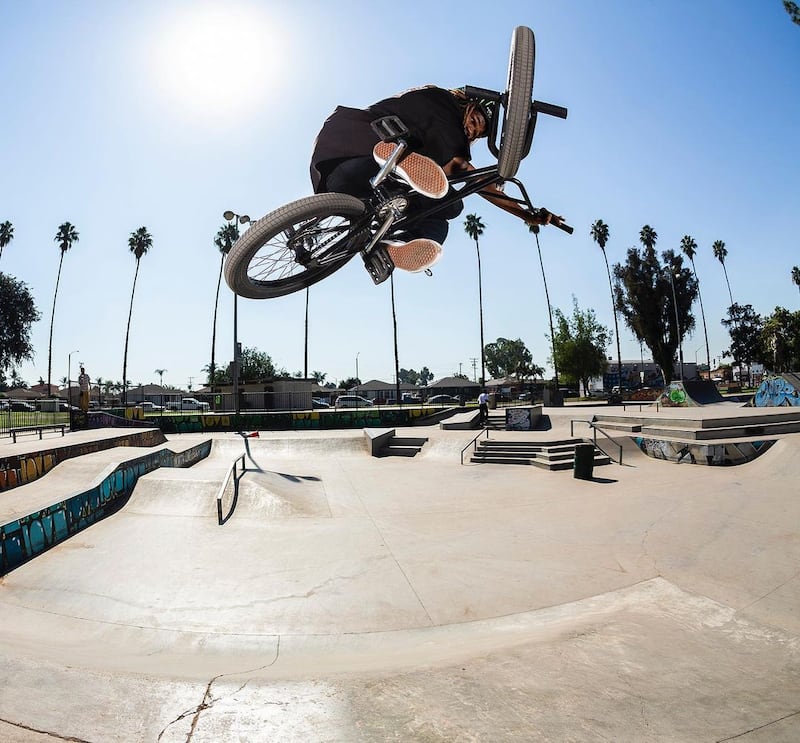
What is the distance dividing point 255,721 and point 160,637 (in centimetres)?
249

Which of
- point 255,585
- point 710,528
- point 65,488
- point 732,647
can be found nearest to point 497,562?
point 732,647

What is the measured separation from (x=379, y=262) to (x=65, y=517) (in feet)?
57.0

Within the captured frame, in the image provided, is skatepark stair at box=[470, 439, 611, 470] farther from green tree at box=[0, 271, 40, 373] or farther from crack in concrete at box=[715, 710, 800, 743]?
green tree at box=[0, 271, 40, 373]

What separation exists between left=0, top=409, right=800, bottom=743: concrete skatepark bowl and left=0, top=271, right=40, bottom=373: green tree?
164ft

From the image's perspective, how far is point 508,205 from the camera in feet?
63.7

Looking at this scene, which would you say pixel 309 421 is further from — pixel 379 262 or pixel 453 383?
pixel 453 383

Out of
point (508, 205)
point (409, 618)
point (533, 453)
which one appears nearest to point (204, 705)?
point (409, 618)

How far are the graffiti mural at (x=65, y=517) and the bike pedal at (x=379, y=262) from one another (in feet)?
46.0

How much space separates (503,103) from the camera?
1478 cm

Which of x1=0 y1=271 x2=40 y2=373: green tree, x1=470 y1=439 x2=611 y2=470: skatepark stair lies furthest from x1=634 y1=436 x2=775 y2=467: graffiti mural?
x1=0 y1=271 x2=40 y2=373: green tree

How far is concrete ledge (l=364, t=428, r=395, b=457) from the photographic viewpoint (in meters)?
18.9

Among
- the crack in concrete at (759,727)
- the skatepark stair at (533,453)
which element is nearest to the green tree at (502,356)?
the skatepark stair at (533,453)

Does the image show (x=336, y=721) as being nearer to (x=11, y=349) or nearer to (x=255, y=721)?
(x=255, y=721)

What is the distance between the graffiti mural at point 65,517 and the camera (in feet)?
22.4
